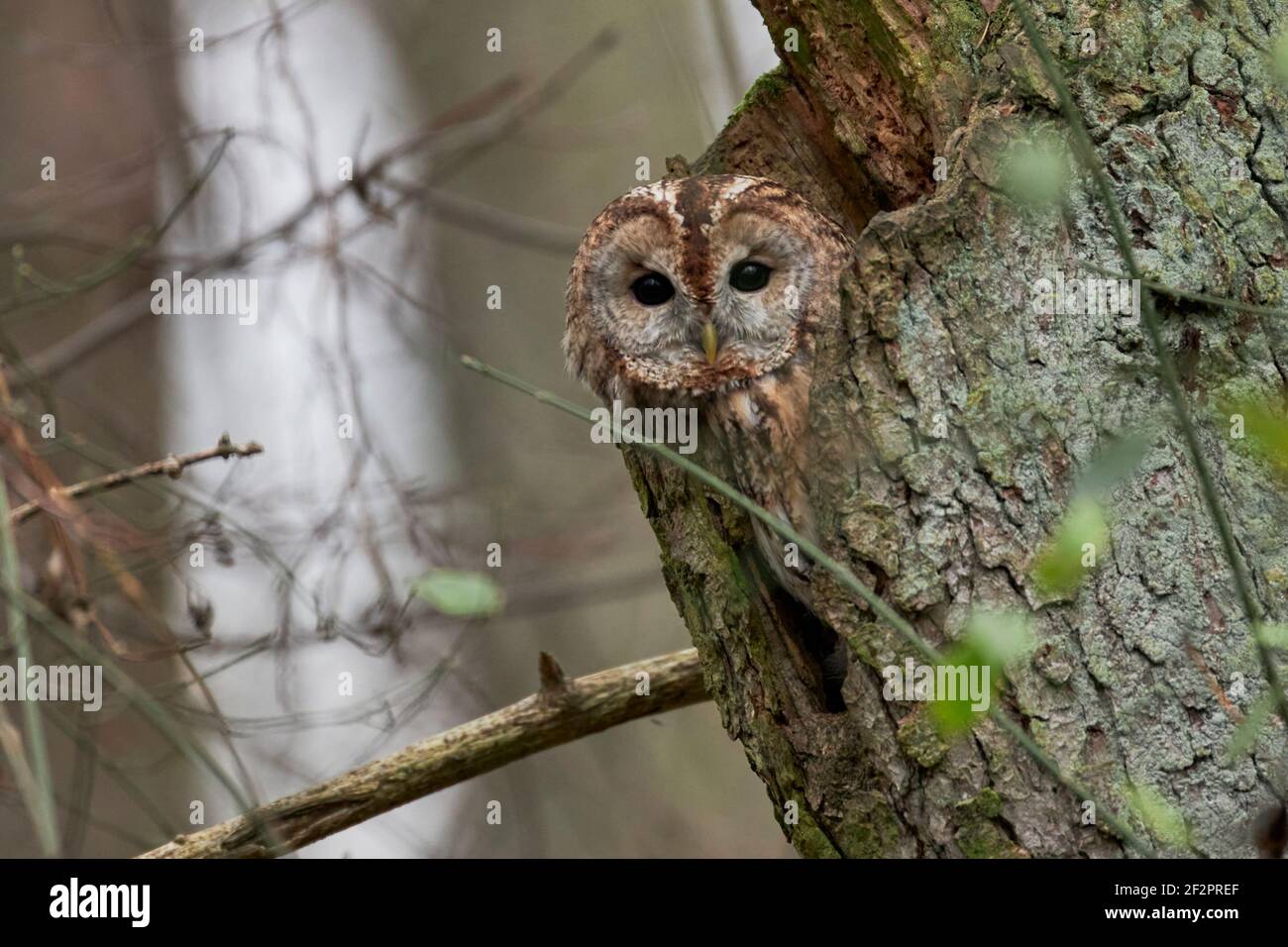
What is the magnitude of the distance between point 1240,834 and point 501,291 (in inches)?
226

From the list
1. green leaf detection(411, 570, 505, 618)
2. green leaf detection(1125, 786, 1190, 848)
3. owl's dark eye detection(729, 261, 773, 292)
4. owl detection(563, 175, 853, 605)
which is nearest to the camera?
green leaf detection(1125, 786, 1190, 848)

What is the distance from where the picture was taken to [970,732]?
2398 millimetres

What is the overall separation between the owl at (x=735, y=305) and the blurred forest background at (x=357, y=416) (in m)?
0.88

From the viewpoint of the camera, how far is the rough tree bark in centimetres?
236

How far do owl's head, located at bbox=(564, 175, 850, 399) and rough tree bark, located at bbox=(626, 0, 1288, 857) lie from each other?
62cm

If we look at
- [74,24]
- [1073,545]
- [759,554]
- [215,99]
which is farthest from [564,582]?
[1073,545]

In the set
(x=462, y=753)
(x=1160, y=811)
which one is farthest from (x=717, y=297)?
(x=1160, y=811)

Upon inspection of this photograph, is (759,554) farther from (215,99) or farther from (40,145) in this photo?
(40,145)

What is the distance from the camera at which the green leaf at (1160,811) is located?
2.26 metres

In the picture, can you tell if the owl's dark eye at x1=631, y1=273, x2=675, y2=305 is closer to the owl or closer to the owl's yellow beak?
the owl

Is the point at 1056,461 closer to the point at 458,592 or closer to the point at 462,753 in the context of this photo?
the point at 458,592

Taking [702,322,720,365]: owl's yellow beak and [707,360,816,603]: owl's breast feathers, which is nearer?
[707,360,816,603]: owl's breast feathers

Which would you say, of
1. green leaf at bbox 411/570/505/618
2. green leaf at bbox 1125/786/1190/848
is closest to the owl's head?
green leaf at bbox 411/570/505/618

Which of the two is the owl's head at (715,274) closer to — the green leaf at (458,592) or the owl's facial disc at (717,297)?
the owl's facial disc at (717,297)
